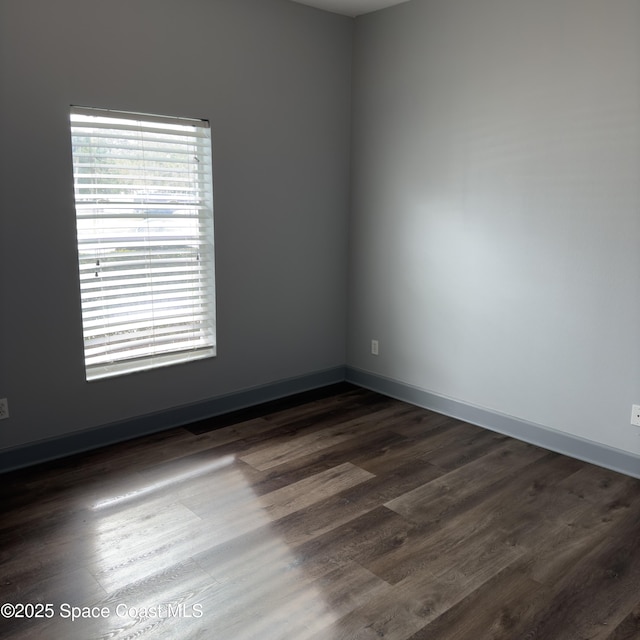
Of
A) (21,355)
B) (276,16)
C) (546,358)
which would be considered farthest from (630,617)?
(276,16)

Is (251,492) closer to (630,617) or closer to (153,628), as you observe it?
(153,628)

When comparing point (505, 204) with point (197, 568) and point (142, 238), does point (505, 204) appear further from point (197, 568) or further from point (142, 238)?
point (197, 568)

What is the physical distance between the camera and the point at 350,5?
12.4 feet

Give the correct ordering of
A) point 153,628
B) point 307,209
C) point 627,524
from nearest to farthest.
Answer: point 153,628, point 627,524, point 307,209

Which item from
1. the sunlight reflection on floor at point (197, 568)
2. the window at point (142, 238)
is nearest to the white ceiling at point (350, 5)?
the window at point (142, 238)

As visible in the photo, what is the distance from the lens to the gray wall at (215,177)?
2.86 metres

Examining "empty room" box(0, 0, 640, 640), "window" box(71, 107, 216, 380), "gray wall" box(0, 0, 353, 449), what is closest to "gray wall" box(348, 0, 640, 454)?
"empty room" box(0, 0, 640, 640)

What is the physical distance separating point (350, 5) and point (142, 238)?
6.53ft

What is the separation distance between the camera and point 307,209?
4051mm

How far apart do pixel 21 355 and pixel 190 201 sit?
1249mm

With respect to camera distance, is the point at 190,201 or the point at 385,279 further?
the point at 385,279

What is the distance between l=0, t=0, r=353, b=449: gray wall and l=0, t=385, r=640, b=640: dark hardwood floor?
1.35 feet

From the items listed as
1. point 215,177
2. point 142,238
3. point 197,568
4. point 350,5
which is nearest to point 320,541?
point 197,568

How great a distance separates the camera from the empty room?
2219 mm
